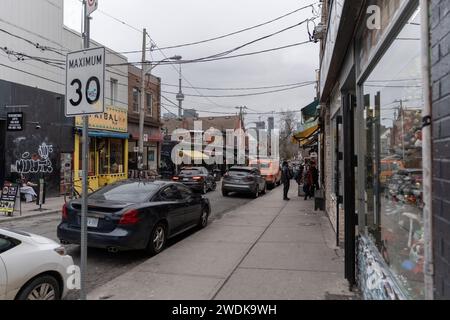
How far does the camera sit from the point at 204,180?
72.5 ft

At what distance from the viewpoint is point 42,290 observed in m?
4.40

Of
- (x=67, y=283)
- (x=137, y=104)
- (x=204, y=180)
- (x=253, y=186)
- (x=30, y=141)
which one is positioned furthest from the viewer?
(x=137, y=104)

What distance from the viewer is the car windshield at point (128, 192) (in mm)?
7655

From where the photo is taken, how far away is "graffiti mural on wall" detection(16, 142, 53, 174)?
1711 cm

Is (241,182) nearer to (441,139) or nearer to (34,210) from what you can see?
(34,210)

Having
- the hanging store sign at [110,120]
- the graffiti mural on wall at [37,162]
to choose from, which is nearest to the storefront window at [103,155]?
the hanging store sign at [110,120]

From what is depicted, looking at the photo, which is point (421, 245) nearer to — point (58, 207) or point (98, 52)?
point (98, 52)

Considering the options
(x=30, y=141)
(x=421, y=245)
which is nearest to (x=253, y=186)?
(x=30, y=141)

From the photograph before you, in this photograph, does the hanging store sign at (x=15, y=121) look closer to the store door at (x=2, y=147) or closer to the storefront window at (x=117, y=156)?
the store door at (x=2, y=147)

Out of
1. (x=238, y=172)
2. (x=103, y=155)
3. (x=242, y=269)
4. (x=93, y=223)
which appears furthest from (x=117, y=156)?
(x=242, y=269)

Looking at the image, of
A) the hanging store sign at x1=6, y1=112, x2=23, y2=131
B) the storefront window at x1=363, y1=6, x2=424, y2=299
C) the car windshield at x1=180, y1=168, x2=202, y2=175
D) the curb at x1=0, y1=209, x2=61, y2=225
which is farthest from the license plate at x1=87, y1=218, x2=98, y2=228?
the car windshield at x1=180, y1=168, x2=202, y2=175

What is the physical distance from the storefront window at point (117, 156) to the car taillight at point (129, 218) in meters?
17.8

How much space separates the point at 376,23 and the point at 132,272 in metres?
4.80

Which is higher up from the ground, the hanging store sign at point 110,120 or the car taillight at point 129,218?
the hanging store sign at point 110,120
